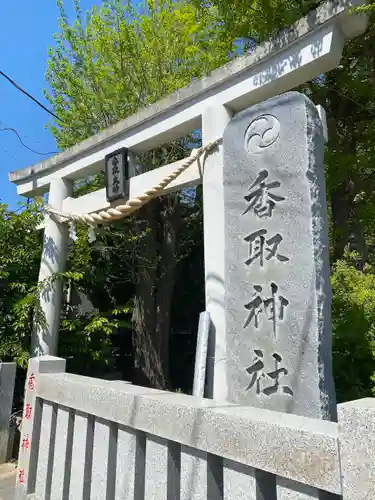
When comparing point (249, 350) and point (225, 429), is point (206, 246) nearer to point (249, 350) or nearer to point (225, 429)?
point (249, 350)

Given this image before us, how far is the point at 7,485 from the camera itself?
13.2 ft

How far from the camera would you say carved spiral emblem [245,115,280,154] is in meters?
3.40

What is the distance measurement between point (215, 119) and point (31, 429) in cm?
327

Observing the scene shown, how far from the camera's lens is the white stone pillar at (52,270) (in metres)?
5.71

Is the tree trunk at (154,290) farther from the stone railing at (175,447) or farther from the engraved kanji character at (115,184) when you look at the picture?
the stone railing at (175,447)

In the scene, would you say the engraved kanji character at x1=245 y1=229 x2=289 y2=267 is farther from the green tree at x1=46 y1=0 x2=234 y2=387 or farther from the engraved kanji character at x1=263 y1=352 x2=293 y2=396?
the green tree at x1=46 y1=0 x2=234 y2=387

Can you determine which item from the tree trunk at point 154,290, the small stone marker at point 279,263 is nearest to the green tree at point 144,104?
the tree trunk at point 154,290

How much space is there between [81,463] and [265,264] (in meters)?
1.84

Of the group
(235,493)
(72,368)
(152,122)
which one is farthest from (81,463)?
(72,368)

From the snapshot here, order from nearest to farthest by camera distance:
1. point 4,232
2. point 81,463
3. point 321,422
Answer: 1. point 321,422
2. point 81,463
3. point 4,232

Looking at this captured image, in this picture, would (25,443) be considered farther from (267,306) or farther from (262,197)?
(262,197)

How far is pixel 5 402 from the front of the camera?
475 cm

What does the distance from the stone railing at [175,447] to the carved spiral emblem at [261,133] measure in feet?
7.02

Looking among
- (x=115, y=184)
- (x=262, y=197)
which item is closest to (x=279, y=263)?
(x=262, y=197)
